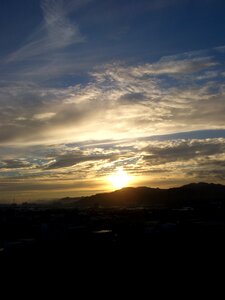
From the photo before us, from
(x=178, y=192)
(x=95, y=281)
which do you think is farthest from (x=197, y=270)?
(x=178, y=192)

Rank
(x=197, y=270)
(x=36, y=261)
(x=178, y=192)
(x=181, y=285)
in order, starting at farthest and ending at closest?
→ (x=178, y=192), (x=36, y=261), (x=197, y=270), (x=181, y=285)

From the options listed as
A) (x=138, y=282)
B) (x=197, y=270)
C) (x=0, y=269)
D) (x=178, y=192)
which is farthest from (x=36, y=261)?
(x=178, y=192)

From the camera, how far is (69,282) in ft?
70.7

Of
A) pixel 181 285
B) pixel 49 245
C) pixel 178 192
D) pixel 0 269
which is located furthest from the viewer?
pixel 178 192

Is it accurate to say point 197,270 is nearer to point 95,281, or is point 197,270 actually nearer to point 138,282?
point 138,282

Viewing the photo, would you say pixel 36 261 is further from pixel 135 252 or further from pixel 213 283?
pixel 213 283

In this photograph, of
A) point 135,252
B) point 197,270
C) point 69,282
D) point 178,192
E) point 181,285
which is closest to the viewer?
point 181,285

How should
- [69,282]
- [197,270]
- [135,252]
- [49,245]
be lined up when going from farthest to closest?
[49,245], [135,252], [197,270], [69,282]

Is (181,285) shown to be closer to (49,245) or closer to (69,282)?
(69,282)

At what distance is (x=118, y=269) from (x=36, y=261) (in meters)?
8.30

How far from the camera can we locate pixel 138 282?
68.7 feet

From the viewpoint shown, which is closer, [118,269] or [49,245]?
[118,269]

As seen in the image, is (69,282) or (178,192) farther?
(178,192)

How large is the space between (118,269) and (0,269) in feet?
30.4
